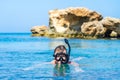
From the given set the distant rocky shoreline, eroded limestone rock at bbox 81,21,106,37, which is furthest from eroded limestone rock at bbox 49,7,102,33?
eroded limestone rock at bbox 81,21,106,37

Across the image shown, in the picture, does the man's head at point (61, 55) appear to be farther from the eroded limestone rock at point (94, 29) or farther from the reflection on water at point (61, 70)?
the eroded limestone rock at point (94, 29)

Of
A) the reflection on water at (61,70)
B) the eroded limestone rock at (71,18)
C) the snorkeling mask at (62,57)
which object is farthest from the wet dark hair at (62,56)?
the eroded limestone rock at (71,18)

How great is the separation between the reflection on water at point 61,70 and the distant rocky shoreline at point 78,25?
47902 millimetres

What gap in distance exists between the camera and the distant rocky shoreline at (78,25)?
66.2 metres

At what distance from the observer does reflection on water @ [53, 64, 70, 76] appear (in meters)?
16.2

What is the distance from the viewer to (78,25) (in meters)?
78.8

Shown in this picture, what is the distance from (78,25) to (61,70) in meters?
61.9

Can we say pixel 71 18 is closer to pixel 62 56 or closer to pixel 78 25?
pixel 78 25

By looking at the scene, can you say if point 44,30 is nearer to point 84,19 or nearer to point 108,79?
point 84,19

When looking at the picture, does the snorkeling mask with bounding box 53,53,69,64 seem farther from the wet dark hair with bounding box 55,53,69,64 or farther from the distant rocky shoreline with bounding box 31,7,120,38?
the distant rocky shoreline with bounding box 31,7,120,38

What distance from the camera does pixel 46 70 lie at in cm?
1733

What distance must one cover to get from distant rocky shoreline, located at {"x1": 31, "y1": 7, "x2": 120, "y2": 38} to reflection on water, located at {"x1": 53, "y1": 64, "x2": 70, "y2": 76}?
47902mm

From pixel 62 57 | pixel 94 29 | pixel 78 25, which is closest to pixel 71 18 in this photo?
pixel 78 25

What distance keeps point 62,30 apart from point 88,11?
8801 millimetres
